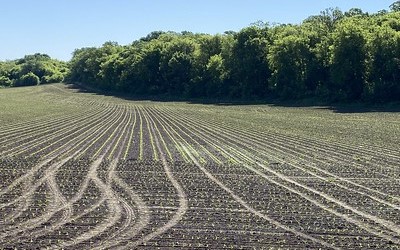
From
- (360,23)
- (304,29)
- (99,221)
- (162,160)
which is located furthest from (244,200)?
(304,29)

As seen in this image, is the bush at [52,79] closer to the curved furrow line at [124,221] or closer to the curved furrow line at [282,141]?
the curved furrow line at [282,141]

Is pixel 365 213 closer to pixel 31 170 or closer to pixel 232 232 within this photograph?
pixel 232 232

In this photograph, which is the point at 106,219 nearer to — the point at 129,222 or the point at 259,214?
the point at 129,222

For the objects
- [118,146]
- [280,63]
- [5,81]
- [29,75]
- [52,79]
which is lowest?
[118,146]

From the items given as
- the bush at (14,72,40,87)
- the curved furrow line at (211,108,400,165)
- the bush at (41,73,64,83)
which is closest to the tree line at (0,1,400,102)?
the curved furrow line at (211,108,400,165)

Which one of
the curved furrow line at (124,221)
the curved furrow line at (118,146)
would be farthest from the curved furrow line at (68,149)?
the curved furrow line at (124,221)

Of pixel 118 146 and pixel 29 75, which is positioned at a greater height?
pixel 29 75

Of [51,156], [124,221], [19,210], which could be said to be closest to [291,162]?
[51,156]

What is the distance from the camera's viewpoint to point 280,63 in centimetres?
8138

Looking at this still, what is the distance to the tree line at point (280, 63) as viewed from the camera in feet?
225

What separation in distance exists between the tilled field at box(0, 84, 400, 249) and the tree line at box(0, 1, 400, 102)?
37.9 metres

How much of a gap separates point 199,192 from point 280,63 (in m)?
66.1

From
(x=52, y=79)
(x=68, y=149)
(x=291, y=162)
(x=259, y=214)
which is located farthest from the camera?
(x=52, y=79)

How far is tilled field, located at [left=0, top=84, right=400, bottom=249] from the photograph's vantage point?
483 inches
